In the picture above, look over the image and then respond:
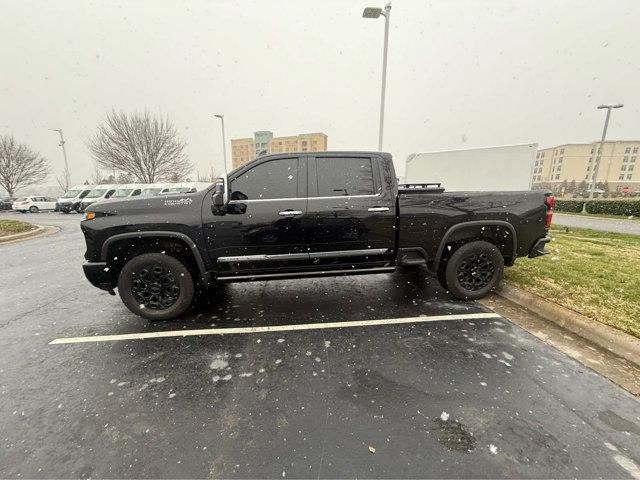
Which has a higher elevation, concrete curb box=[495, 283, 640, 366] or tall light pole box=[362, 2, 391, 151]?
tall light pole box=[362, 2, 391, 151]

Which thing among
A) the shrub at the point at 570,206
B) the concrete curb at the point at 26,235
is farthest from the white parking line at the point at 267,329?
the shrub at the point at 570,206

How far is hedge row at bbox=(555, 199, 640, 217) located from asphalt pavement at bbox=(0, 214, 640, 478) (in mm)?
23187

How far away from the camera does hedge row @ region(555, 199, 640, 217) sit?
18922mm

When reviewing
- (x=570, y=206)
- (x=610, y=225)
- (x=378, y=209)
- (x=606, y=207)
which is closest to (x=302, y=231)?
(x=378, y=209)

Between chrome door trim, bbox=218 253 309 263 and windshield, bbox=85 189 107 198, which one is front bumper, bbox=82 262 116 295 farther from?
windshield, bbox=85 189 107 198

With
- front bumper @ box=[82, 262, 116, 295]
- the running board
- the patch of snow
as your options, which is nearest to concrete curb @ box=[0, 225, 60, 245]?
front bumper @ box=[82, 262, 116, 295]

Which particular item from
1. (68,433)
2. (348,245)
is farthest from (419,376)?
(68,433)

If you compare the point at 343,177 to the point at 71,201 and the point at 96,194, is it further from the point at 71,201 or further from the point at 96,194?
the point at 71,201

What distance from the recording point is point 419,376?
2.67 meters

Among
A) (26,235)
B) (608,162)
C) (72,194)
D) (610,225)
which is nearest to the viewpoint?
(26,235)

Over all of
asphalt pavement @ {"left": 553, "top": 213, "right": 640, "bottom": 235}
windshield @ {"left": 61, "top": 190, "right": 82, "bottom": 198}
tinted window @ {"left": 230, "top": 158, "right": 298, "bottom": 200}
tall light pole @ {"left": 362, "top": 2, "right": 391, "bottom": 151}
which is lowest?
asphalt pavement @ {"left": 553, "top": 213, "right": 640, "bottom": 235}

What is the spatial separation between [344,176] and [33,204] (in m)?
36.2

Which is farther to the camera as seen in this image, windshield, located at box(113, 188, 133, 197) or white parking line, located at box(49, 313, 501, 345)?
windshield, located at box(113, 188, 133, 197)

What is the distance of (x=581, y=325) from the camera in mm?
3381
